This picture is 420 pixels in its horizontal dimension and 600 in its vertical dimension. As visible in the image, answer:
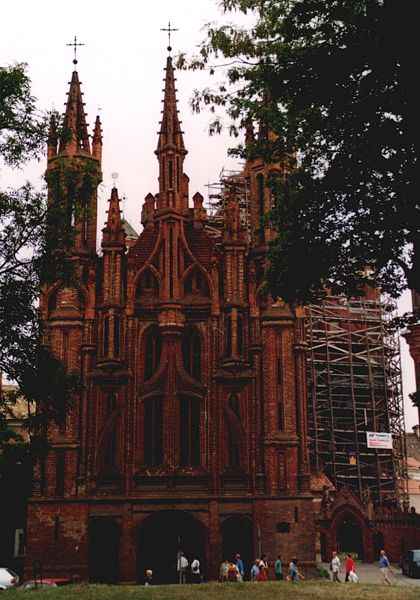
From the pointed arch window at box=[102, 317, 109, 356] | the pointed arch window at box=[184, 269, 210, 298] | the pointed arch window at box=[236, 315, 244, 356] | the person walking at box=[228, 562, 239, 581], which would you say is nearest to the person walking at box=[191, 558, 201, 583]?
the person walking at box=[228, 562, 239, 581]

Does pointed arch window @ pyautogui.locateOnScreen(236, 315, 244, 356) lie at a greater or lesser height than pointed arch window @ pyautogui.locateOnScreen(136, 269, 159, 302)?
lesser

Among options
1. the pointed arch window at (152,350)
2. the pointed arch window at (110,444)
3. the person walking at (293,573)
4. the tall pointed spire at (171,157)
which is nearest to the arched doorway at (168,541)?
the pointed arch window at (110,444)

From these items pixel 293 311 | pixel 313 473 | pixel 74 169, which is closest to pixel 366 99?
pixel 74 169

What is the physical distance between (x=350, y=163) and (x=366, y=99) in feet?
4.17

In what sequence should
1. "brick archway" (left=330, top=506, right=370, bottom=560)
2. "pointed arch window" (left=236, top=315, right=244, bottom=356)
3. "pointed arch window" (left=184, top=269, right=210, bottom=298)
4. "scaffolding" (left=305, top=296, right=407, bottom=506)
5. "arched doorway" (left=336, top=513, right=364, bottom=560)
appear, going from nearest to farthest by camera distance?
"pointed arch window" (left=236, top=315, right=244, bottom=356), "pointed arch window" (left=184, top=269, right=210, bottom=298), "brick archway" (left=330, top=506, right=370, bottom=560), "arched doorway" (left=336, top=513, right=364, bottom=560), "scaffolding" (left=305, top=296, right=407, bottom=506)

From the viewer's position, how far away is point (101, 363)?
1581 inches

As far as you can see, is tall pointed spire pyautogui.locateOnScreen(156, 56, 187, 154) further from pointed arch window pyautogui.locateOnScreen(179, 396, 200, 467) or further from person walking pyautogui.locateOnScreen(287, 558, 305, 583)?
person walking pyautogui.locateOnScreen(287, 558, 305, 583)

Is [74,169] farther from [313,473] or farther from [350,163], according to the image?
[313,473]

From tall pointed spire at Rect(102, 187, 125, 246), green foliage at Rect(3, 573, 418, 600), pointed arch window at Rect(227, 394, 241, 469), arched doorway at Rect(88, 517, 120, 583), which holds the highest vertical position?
tall pointed spire at Rect(102, 187, 125, 246)

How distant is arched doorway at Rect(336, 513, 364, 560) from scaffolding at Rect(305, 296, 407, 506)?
2794 mm

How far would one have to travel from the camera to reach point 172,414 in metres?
40.0

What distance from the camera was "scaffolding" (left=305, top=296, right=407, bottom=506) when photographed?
57.2m

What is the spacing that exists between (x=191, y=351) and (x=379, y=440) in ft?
65.7

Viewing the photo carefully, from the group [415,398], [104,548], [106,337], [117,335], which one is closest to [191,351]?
[117,335]
